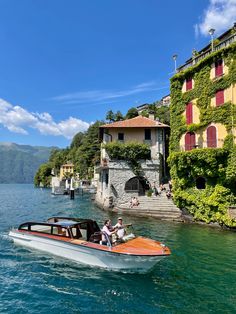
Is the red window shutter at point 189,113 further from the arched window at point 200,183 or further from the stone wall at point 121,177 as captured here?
the stone wall at point 121,177

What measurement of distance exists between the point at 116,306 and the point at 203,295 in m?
3.18

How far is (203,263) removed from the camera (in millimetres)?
12180

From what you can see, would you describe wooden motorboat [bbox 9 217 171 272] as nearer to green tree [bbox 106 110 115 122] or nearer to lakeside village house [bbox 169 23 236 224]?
lakeside village house [bbox 169 23 236 224]

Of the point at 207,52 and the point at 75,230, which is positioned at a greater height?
the point at 207,52

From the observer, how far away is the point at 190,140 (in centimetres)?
2562

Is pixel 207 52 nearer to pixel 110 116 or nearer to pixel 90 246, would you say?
pixel 90 246

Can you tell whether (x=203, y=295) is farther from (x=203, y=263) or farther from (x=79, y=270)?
(x=79, y=270)

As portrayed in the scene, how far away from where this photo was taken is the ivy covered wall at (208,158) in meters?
20.8

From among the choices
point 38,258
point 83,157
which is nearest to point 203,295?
point 38,258

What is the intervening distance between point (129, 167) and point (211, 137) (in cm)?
1105

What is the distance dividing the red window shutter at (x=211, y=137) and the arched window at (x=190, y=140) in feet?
5.73

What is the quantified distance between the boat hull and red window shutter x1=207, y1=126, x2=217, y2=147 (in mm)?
15484

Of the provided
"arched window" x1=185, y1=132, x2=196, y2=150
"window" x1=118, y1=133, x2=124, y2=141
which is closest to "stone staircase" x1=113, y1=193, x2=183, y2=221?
"arched window" x1=185, y1=132, x2=196, y2=150

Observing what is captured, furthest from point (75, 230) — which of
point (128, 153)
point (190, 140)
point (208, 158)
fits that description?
point (128, 153)
